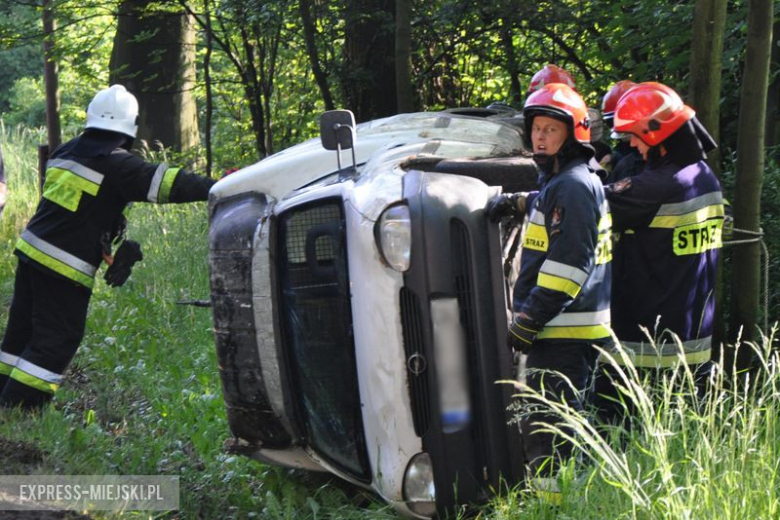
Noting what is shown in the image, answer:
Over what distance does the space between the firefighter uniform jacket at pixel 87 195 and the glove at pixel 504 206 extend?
2221 mm

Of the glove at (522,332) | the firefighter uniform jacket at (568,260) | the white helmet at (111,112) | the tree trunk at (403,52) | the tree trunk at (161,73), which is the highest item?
the tree trunk at (161,73)

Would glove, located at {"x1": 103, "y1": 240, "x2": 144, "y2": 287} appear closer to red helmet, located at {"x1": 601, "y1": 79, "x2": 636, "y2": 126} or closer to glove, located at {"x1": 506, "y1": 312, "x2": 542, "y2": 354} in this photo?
red helmet, located at {"x1": 601, "y1": 79, "x2": 636, "y2": 126}

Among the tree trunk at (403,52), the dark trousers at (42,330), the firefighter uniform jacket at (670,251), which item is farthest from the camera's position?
the tree trunk at (403,52)

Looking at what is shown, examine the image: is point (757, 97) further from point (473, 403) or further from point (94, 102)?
point (94, 102)

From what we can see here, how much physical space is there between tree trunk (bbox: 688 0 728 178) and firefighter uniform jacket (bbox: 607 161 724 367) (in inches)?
23.6

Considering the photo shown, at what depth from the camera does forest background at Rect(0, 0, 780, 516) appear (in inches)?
202

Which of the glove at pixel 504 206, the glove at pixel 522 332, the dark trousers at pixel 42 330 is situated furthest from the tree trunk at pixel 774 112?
the dark trousers at pixel 42 330

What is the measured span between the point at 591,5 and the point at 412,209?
191 inches

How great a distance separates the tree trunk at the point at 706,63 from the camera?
5035 millimetres

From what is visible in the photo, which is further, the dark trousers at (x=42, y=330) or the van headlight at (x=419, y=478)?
the dark trousers at (x=42, y=330)

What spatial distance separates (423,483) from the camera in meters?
4.11

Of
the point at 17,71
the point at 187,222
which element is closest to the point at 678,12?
the point at 187,222

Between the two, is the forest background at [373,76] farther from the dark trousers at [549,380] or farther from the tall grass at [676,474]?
the tall grass at [676,474]

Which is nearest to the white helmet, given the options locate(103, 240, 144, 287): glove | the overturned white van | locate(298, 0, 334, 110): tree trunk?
locate(103, 240, 144, 287): glove
